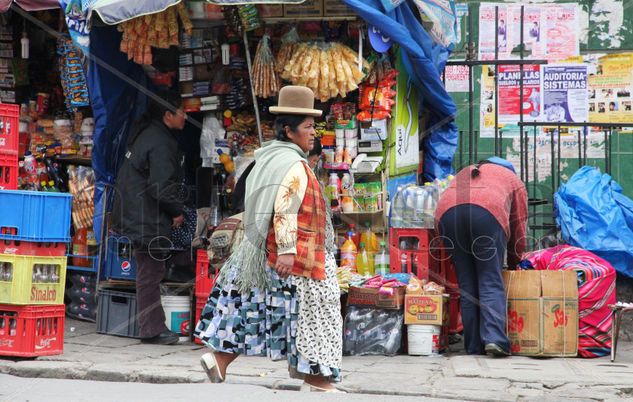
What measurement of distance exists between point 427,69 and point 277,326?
4167mm

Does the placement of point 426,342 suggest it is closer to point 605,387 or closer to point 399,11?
point 605,387

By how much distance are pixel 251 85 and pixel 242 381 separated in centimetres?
334

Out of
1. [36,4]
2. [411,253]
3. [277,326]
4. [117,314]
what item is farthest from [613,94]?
[277,326]

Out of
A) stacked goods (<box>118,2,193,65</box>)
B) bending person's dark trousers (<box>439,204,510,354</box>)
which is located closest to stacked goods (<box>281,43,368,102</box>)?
stacked goods (<box>118,2,193,65</box>)

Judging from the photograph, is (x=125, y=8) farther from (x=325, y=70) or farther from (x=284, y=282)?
(x=284, y=282)

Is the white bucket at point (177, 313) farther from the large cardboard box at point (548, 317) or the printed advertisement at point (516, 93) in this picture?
the printed advertisement at point (516, 93)

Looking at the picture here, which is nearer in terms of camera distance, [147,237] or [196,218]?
[147,237]

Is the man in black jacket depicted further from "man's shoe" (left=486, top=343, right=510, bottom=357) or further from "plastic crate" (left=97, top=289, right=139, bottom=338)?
"man's shoe" (left=486, top=343, right=510, bottom=357)

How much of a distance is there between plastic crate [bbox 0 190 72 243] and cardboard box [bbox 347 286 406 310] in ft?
8.03

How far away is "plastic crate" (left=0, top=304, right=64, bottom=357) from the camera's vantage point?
26.1 ft

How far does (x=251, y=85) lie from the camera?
955 cm

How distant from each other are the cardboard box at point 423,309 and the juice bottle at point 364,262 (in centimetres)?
82

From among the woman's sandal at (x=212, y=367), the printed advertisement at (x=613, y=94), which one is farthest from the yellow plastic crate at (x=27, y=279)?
the printed advertisement at (x=613, y=94)

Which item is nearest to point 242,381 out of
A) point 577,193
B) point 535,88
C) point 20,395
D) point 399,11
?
point 20,395
